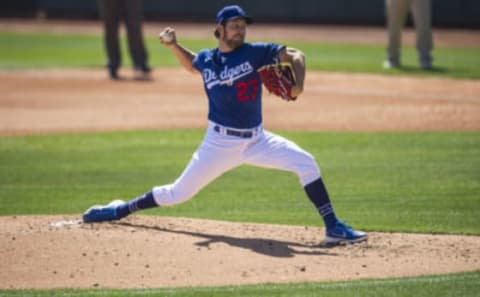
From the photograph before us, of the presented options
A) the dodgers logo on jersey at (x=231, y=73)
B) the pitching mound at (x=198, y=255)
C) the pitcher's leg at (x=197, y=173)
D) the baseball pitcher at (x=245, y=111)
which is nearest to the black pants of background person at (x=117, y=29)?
the pitching mound at (x=198, y=255)

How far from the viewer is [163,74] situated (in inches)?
803

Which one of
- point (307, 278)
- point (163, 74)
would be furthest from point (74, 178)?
point (163, 74)

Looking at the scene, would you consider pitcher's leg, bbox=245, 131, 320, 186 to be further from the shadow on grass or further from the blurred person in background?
the blurred person in background

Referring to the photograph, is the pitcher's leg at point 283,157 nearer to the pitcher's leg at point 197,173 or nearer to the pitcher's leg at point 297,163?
the pitcher's leg at point 297,163

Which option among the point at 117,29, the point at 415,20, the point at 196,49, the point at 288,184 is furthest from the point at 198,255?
the point at 196,49

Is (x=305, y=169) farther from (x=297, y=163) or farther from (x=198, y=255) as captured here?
(x=198, y=255)

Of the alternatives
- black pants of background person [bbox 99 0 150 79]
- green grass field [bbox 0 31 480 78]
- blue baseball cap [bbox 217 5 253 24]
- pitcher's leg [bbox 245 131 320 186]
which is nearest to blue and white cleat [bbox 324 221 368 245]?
pitcher's leg [bbox 245 131 320 186]

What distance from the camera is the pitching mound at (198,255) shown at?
7.25 m

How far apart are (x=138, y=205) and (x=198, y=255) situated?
1046 millimetres

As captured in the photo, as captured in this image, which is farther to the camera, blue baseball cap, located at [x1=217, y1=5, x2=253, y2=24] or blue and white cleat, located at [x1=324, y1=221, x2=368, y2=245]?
blue and white cleat, located at [x1=324, y1=221, x2=368, y2=245]

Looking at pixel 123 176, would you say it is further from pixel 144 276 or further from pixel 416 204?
pixel 144 276

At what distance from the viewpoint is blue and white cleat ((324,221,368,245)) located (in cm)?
810

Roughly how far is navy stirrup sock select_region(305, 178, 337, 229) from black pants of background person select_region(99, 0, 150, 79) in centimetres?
1127

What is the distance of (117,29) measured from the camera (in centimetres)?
1911
